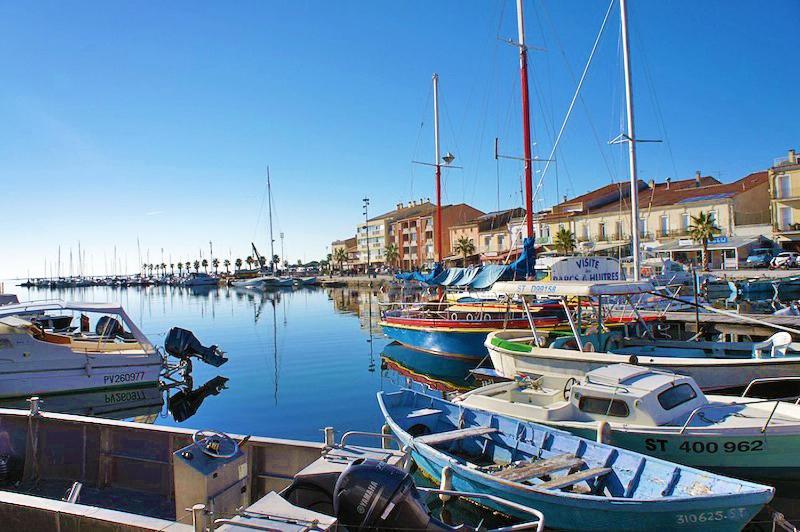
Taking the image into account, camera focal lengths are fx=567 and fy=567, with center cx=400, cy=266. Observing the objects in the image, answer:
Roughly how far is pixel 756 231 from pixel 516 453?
57454 mm

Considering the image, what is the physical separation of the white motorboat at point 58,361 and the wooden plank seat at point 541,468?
49.8 feet

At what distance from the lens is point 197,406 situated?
20.6 metres

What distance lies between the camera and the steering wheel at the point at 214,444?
5.83 metres

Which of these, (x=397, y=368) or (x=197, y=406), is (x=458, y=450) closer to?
(x=197, y=406)

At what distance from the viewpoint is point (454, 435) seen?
10.8 metres

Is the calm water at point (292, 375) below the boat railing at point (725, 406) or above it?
below

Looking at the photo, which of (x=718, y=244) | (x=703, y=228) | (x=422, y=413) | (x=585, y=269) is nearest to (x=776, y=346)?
(x=585, y=269)

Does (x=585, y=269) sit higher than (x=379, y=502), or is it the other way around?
(x=585, y=269)

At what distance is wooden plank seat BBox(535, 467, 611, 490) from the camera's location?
858 cm

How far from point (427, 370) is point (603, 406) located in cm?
1446

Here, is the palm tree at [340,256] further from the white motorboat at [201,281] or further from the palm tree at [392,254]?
the white motorboat at [201,281]

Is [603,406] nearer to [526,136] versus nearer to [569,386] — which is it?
[569,386]

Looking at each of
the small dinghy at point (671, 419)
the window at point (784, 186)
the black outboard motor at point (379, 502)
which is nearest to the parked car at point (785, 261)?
the window at point (784, 186)

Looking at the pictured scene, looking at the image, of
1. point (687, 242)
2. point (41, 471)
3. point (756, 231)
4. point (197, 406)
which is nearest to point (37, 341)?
point (197, 406)
